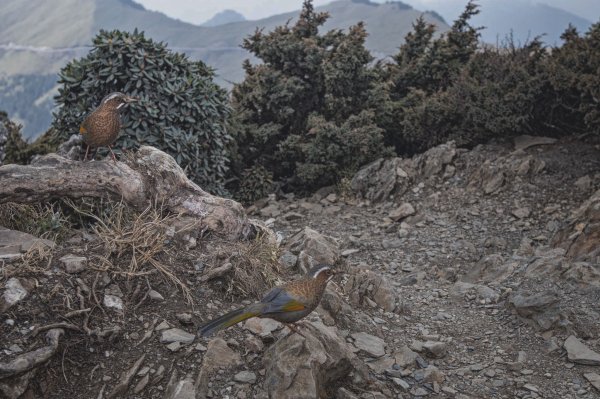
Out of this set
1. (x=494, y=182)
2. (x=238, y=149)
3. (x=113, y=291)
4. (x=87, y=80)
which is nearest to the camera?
(x=113, y=291)

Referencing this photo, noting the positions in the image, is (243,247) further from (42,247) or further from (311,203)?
(311,203)

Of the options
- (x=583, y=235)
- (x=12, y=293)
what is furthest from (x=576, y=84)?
(x=12, y=293)

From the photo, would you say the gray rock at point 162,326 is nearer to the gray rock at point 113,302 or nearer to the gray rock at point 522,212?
the gray rock at point 113,302

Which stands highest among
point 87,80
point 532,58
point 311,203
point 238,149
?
point 532,58

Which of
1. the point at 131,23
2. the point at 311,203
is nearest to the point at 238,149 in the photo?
the point at 311,203

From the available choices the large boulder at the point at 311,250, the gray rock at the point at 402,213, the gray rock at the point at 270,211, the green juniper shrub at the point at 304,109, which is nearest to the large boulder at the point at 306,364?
the large boulder at the point at 311,250

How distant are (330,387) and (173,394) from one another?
1191 mm

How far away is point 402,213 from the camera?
988cm

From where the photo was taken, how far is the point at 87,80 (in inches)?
340

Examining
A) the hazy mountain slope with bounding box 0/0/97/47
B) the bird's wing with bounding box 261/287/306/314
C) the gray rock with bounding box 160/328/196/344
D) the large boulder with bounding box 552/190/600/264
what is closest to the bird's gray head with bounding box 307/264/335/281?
the bird's wing with bounding box 261/287/306/314

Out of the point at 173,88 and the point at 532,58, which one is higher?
the point at 532,58

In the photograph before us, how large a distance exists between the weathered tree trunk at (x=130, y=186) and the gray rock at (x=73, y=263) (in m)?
1.24

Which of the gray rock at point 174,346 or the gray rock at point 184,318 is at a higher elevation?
the gray rock at point 184,318

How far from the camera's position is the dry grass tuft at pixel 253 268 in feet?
17.0
